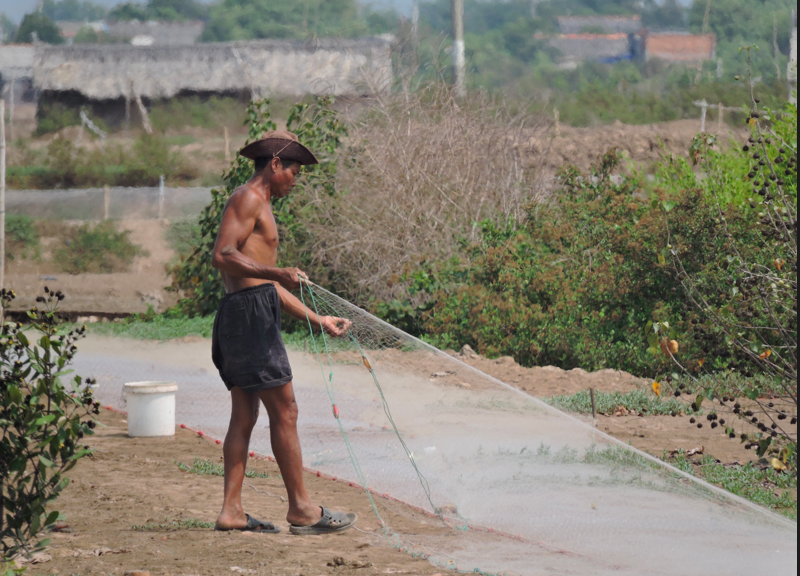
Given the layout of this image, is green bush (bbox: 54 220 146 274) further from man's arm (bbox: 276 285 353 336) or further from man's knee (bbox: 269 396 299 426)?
man's knee (bbox: 269 396 299 426)

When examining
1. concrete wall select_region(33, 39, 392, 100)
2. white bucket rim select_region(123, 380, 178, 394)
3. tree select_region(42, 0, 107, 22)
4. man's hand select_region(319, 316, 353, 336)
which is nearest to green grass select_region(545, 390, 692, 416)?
white bucket rim select_region(123, 380, 178, 394)

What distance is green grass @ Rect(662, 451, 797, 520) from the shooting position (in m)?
4.58

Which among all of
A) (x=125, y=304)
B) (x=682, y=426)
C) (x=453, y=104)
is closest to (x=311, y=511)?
(x=682, y=426)

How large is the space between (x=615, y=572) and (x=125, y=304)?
11.7 metres

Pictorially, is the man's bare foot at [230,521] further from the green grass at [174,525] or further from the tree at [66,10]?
the tree at [66,10]

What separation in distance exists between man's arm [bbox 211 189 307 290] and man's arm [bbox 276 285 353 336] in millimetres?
158

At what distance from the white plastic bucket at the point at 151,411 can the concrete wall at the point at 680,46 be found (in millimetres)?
46851

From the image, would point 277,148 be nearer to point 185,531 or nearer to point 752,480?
point 185,531

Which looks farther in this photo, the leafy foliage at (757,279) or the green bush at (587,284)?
the green bush at (587,284)

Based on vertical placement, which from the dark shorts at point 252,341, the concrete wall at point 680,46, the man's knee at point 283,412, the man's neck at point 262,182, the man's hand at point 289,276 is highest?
the concrete wall at point 680,46

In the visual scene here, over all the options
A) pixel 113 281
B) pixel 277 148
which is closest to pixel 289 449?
pixel 277 148

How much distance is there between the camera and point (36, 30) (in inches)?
1626

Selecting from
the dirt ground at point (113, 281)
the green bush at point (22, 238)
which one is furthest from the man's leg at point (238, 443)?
the green bush at point (22, 238)

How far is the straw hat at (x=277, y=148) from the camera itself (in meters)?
4.13
